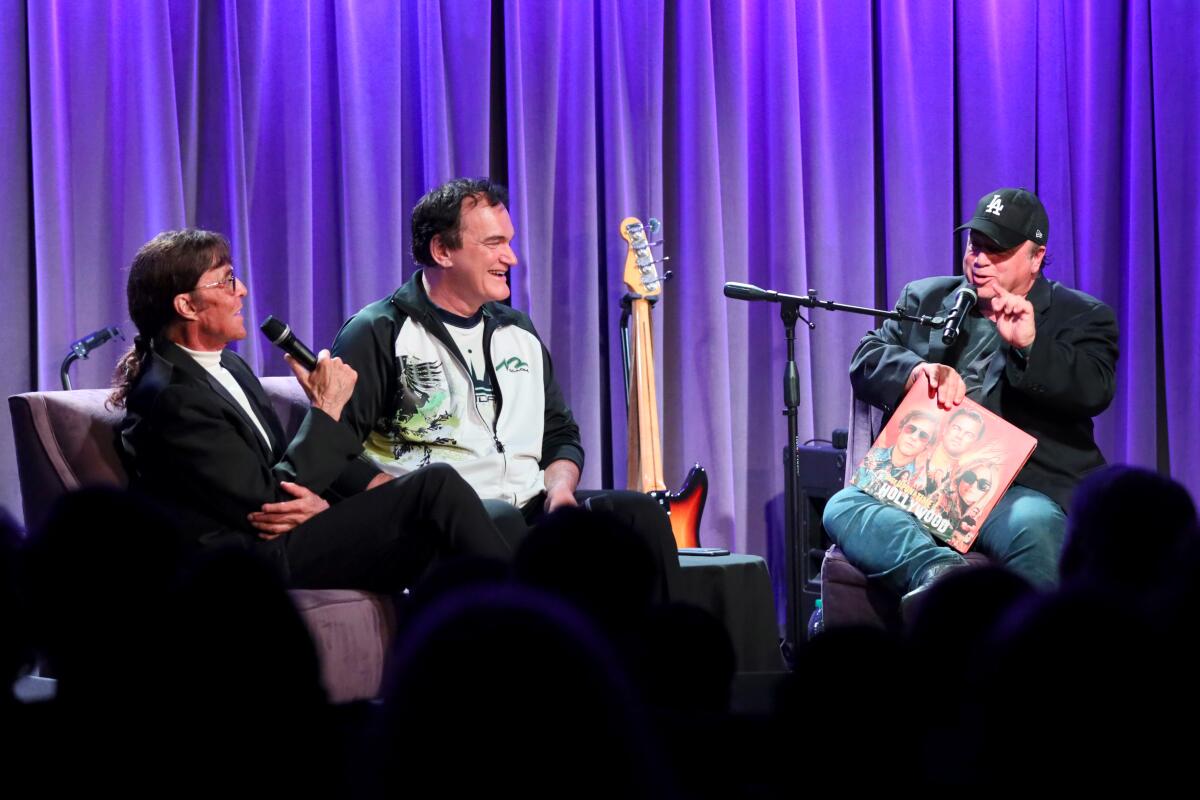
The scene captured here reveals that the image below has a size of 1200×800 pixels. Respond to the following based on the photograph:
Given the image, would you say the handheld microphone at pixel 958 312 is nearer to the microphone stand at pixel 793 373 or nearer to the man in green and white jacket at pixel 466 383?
the microphone stand at pixel 793 373

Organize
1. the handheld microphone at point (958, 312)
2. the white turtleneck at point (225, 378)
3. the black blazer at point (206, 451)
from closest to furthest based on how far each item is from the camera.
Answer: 1. the black blazer at point (206, 451)
2. the white turtleneck at point (225, 378)
3. the handheld microphone at point (958, 312)

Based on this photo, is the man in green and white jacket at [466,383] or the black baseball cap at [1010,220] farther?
the black baseball cap at [1010,220]

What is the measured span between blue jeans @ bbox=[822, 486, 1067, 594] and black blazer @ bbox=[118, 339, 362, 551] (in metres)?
1.19

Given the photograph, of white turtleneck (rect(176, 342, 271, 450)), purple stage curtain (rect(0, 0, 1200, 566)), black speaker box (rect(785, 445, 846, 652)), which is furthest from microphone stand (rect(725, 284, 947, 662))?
white turtleneck (rect(176, 342, 271, 450))

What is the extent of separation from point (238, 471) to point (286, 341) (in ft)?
1.07

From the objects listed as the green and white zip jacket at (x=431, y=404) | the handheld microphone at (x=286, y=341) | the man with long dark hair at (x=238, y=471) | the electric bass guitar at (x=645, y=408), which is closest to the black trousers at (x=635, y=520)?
the green and white zip jacket at (x=431, y=404)

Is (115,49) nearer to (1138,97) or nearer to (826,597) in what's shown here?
(826,597)

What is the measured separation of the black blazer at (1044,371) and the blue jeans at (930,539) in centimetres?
15

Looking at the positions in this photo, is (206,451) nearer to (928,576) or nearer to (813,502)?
(928,576)

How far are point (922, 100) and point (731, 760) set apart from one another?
13.2 ft

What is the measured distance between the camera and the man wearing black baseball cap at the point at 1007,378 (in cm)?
285

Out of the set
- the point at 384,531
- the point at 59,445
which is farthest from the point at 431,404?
the point at 59,445

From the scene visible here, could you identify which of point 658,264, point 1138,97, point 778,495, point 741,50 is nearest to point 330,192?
point 658,264

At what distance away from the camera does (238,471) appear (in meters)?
2.44
